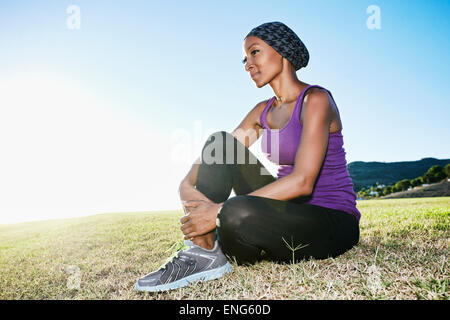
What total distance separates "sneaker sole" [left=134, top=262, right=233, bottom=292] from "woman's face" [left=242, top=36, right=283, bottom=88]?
1986 mm

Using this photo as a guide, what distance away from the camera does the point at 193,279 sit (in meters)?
2.44

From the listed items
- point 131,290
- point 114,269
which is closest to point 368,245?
point 131,290

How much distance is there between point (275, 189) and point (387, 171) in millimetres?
116204

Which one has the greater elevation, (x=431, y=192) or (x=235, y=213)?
(x=235, y=213)

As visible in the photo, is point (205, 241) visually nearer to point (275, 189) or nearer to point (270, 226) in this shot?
point (270, 226)

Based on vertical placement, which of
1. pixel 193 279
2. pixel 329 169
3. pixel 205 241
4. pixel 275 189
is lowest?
pixel 193 279

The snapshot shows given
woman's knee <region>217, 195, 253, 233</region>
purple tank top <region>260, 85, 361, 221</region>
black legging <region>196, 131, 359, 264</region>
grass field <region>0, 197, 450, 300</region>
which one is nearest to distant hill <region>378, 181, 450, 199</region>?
grass field <region>0, 197, 450, 300</region>

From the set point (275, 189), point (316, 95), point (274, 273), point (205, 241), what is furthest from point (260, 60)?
point (274, 273)

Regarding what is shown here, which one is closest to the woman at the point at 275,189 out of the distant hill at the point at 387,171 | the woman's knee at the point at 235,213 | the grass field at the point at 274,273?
the woman's knee at the point at 235,213

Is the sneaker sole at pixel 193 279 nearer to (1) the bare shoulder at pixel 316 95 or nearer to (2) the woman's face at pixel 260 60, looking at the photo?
(1) the bare shoulder at pixel 316 95

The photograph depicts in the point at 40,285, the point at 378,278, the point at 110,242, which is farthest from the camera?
the point at 110,242

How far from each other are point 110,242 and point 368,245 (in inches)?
188
